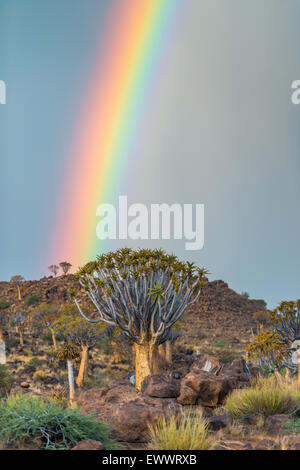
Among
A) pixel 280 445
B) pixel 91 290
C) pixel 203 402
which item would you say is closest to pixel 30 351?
pixel 91 290

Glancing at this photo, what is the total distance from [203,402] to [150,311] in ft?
20.3

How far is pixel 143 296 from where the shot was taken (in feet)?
48.2

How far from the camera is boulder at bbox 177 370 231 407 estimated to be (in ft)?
28.4

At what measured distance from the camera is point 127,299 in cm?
1489

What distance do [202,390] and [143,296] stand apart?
6077 mm

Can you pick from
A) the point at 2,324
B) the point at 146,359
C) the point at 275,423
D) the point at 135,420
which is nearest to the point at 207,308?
the point at 2,324

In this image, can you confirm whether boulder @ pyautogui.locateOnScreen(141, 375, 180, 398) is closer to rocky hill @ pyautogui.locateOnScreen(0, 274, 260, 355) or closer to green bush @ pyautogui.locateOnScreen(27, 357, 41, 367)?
green bush @ pyautogui.locateOnScreen(27, 357, 41, 367)

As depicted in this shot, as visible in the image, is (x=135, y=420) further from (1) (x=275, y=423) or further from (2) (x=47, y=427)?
(1) (x=275, y=423)

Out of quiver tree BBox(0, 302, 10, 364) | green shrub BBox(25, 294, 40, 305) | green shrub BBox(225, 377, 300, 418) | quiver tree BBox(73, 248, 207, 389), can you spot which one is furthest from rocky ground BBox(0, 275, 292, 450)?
quiver tree BBox(73, 248, 207, 389)

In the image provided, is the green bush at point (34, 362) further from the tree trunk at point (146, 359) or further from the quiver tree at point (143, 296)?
the tree trunk at point (146, 359)

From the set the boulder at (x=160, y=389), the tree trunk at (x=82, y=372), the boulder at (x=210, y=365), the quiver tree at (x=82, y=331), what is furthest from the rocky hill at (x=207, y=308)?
the boulder at (x=160, y=389)

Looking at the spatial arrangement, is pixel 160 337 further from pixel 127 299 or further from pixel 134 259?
pixel 134 259

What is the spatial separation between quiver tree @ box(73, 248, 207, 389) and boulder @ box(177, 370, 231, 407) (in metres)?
5.17

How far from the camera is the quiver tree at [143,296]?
1468 centimetres
